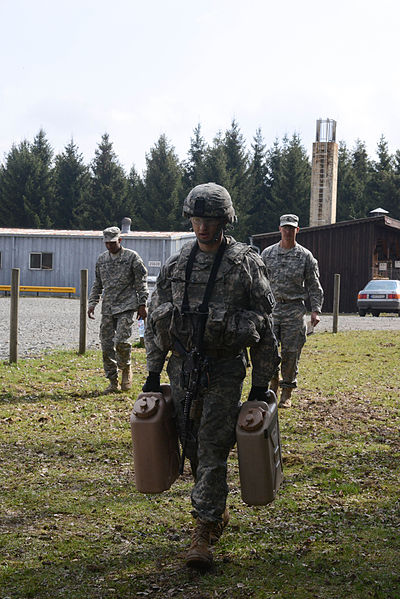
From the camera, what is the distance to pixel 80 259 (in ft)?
126

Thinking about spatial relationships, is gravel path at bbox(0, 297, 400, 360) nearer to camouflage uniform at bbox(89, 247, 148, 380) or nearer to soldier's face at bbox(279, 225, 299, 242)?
camouflage uniform at bbox(89, 247, 148, 380)

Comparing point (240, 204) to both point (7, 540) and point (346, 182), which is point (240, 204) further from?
point (7, 540)

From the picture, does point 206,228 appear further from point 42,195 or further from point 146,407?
point 42,195

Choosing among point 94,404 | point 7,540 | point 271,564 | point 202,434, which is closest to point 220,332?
point 202,434

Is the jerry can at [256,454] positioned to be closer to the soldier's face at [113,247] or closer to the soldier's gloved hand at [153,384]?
the soldier's gloved hand at [153,384]

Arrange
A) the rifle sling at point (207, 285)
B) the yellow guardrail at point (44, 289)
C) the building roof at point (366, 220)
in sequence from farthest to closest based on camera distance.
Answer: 1. the yellow guardrail at point (44, 289)
2. the building roof at point (366, 220)
3. the rifle sling at point (207, 285)

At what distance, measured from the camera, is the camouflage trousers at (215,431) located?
4016 millimetres

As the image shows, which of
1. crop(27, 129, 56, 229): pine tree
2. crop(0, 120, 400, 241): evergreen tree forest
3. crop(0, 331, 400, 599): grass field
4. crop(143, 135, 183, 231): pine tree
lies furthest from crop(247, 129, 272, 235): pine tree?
crop(0, 331, 400, 599): grass field

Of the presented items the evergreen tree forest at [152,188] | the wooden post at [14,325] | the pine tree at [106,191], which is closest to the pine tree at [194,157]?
the evergreen tree forest at [152,188]

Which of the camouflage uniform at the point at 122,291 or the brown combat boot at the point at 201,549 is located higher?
A: the camouflage uniform at the point at 122,291

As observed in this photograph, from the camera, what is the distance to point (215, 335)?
396cm

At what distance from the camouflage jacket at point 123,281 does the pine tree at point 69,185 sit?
52416 millimetres

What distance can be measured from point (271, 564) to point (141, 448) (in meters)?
0.94

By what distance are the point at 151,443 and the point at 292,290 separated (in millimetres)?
4533
